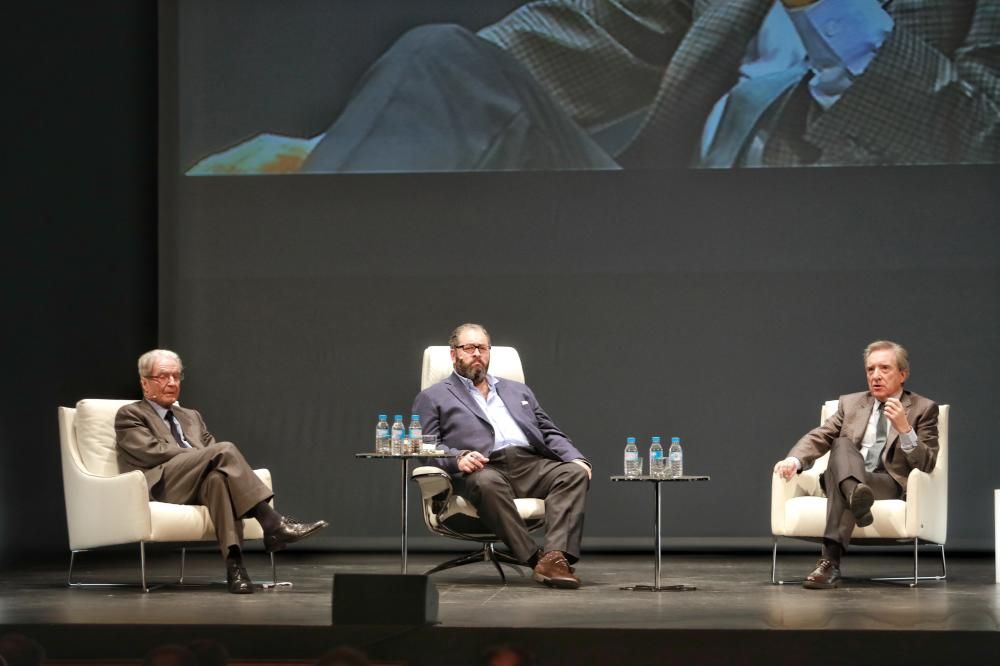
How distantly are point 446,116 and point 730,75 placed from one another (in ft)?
5.14

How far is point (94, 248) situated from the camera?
6758 millimetres

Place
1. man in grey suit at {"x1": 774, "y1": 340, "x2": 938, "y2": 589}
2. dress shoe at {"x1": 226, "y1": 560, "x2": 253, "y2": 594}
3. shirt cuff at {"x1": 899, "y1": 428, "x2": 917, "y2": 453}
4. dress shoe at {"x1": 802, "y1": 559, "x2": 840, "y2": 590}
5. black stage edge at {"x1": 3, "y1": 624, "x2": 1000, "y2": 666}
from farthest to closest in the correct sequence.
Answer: shirt cuff at {"x1": 899, "y1": 428, "x2": 917, "y2": 453}
man in grey suit at {"x1": 774, "y1": 340, "x2": 938, "y2": 589}
dress shoe at {"x1": 802, "y1": 559, "x2": 840, "y2": 590}
dress shoe at {"x1": 226, "y1": 560, "x2": 253, "y2": 594}
black stage edge at {"x1": 3, "y1": 624, "x2": 1000, "y2": 666}

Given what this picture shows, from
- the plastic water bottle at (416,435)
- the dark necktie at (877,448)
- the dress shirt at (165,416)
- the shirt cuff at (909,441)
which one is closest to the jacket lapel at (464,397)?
the plastic water bottle at (416,435)

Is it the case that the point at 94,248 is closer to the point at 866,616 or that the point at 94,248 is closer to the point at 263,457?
the point at 263,457

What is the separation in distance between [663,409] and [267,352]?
2199mm

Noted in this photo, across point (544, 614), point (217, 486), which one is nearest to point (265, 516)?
point (217, 486)

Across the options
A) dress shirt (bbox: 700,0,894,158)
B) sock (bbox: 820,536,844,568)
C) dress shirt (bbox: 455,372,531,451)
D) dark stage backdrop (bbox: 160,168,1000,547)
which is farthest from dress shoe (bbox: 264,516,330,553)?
dress shirt (bbox: 700,0,894,158)

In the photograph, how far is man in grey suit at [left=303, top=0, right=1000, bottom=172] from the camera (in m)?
6.83

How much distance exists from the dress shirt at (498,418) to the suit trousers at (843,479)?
1.27m

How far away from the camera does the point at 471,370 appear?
18.1ft

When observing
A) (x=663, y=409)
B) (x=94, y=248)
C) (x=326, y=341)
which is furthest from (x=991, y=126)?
(x=94, y=248)

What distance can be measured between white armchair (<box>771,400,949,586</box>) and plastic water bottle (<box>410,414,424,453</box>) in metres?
1.44

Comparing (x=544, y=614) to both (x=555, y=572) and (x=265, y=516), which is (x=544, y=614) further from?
(x=265, y=516)

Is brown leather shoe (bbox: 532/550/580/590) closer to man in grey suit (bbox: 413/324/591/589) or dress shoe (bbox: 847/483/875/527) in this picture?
man in grey suit (bbox: 413/324/591/589)
